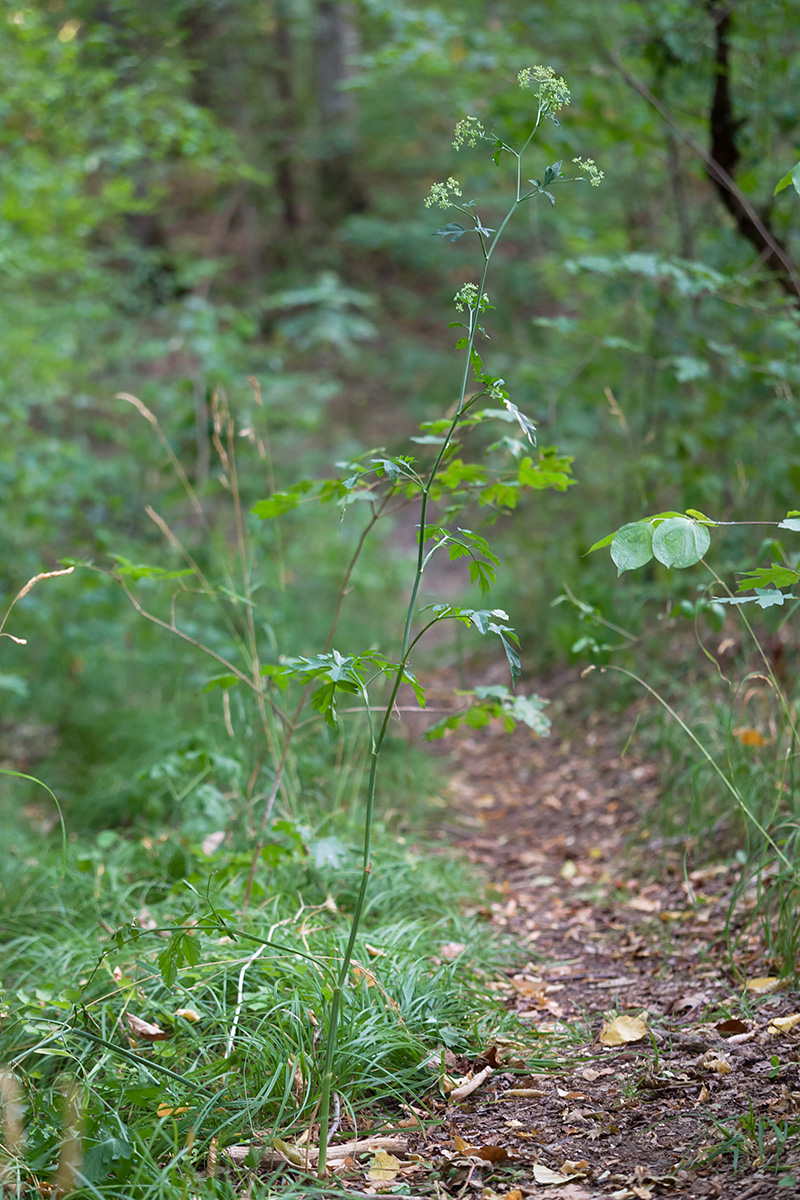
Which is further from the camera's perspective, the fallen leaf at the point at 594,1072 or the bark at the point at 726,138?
the bark at the point at 726,138

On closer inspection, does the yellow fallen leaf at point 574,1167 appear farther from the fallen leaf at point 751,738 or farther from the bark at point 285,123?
the bark at point 285,123

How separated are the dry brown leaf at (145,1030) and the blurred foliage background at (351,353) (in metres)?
1.02

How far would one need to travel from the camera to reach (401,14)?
589 cm

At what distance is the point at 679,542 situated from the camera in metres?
1.46

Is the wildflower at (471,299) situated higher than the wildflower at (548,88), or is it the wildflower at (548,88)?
the wildflower at (548,88)

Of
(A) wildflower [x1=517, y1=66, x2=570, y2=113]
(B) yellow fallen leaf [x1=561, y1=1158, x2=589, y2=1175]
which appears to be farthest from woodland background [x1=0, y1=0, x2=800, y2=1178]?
(A) wildflower [x1=517, y1=66, x2=570, y2=113]

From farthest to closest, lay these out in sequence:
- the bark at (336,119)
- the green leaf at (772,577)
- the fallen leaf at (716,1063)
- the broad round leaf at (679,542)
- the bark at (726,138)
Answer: the bark at (336,119), the bark at (726,138), the fallen leaf at (716,1063), the green leaf at (772,577), the broad round leaf at (679,542)

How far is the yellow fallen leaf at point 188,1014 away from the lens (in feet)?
6.52

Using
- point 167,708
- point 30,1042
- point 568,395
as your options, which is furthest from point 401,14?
point 30,1042

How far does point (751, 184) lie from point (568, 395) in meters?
1.89

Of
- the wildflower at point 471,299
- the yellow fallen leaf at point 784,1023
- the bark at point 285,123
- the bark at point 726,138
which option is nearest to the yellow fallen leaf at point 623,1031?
the yellow fallen leaf at point 784,1023

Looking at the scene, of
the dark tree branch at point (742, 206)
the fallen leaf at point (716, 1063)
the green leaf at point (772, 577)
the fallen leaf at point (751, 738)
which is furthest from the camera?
the dark tree branch at point (742, 206)

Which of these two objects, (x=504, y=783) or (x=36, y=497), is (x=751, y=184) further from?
(x=36, y=497)

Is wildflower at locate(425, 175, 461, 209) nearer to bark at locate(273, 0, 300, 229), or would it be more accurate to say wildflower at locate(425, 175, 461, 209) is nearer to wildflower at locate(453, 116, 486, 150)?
wildflower at locate(453, 116, 486, 150)
